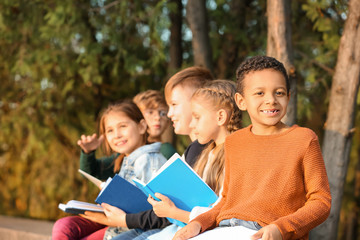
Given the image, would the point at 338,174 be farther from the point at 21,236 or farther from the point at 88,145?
the point at 21,236

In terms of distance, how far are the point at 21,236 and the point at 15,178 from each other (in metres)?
4.08

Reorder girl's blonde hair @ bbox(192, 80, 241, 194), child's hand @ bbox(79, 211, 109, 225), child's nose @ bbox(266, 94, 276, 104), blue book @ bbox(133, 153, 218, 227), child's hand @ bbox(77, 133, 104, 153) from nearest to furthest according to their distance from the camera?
1. child's nose @ bbox(266, 94, 276, 104)
2. blue book @ bbox(133, 153, 218, 227)
3. girl's blonde hair @ bbox(192, 80, 241, 194)
4. child's hand @ bbox(79, 211, 109, 225)
5. child's hand @ bbox(77, 133, 104, 153)

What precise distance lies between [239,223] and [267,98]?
1.74ft

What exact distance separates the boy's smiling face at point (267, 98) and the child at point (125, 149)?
1.25m

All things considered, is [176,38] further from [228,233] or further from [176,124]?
[228,233]

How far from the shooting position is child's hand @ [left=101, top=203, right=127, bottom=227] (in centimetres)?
288

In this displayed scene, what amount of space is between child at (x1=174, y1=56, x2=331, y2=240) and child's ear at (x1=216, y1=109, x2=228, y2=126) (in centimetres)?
44

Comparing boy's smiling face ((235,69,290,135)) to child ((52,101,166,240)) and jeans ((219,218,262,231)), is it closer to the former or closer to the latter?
jeans ((219,218,262,231))

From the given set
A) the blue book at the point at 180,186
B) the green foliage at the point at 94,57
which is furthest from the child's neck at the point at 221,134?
the green foliage at the point at 94,57

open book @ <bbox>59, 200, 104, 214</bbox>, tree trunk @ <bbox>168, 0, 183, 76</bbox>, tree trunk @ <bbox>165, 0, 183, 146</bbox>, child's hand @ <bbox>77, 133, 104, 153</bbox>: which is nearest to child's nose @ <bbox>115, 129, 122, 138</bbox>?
child's hand @ <bbox>77, 133, 104, 153</bbox>

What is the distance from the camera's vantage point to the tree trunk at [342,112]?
3.48m

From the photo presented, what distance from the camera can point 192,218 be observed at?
2305 millimetres

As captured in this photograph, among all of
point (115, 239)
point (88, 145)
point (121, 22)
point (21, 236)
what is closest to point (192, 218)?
point (115, 239)

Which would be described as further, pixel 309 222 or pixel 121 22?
pixel 121 22
